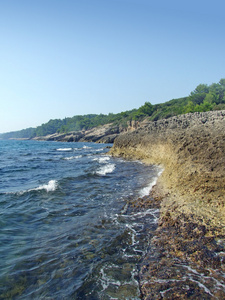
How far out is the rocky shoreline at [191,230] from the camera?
3906 millimetres

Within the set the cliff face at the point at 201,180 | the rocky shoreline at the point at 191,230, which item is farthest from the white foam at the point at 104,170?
the cliff face at the point at 201,180

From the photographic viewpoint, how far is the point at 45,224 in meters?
7.35

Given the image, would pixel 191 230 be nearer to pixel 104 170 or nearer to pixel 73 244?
pixel 73 244

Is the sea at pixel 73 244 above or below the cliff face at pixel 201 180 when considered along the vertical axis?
below

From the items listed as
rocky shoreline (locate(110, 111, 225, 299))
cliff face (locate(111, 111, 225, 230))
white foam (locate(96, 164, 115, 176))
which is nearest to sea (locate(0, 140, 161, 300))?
rocky shoreline (locate(110, 111, 225, 299))

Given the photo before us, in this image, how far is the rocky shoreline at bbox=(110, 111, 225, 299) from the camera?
3.91 metres

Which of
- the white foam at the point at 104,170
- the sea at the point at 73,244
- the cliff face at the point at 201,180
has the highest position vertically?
the cliff face at the point at 201,180

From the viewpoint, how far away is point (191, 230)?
559cm

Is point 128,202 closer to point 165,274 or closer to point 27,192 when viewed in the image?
point 165,274

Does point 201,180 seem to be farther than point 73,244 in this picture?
Yes

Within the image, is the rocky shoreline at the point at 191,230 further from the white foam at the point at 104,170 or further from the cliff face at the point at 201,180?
the white foam at the point at 104,170

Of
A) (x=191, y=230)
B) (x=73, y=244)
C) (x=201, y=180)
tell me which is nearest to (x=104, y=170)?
(x=201, y=180)

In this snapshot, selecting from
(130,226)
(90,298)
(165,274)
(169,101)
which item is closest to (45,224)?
(130,226)

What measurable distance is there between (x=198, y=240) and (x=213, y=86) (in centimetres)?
8844
